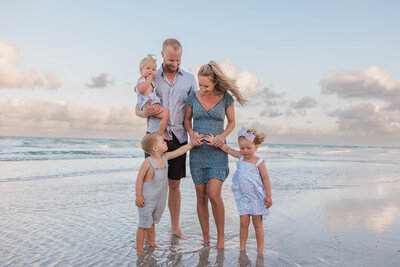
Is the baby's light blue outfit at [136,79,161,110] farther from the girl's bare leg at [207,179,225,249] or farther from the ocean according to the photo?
the ocean

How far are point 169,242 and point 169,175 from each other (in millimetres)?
843

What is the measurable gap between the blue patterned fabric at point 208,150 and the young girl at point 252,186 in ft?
A: 0.89

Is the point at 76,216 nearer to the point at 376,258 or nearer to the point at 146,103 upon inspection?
the point at 146,103

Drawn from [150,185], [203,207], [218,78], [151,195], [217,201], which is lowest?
[203,207]

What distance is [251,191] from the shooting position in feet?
12.0

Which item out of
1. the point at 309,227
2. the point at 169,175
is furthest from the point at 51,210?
the point at 309,227

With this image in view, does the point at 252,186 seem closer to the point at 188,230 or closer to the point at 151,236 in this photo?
the point at 151,236

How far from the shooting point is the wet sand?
141 inches

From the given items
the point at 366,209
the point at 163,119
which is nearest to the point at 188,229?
the point at 163,119

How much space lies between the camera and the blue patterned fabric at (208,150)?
3.86 m

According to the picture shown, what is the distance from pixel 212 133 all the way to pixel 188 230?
1.64 metres

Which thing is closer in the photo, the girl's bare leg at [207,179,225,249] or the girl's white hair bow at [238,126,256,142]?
the girl's white hair bow at [238,126,256,142]

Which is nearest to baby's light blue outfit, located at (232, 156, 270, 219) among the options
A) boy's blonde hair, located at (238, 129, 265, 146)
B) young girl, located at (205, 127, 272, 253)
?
young girl, located at (205, 127, 272, 253)

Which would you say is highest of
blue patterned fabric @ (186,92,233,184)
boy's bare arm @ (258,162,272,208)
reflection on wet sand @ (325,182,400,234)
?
blue patterned fabric @ (186,92,233,184)
